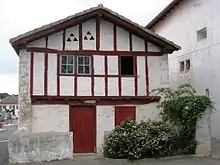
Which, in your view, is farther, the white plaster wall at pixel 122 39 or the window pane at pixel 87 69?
the white plaster wall at pixel 122 39

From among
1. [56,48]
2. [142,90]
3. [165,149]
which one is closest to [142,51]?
[142,90]

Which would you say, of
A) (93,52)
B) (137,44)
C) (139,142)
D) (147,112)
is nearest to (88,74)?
(93,52)

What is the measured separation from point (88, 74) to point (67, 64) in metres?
1.12

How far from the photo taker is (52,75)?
18234 millimetres

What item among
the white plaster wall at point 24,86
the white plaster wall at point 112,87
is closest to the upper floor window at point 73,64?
the white plaster wall at point 112,87

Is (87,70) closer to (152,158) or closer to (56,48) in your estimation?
(56,48)

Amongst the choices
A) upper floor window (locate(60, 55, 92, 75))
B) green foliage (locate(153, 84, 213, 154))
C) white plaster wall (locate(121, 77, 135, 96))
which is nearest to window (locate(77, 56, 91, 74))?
upper floor window (locate(60, 55, 92, 75))

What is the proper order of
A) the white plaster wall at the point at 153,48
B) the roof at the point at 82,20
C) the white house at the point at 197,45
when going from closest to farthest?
the roof at the point at 82,20 → the white house at the point at 197,45 → the white plaster wall at the point at 153,48

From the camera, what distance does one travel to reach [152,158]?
49.8 feet

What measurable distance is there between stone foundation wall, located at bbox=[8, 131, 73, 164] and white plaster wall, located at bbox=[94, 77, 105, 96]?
3.88m

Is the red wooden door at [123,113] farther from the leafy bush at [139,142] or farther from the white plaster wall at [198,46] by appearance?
the white plaster wall at [198,46]

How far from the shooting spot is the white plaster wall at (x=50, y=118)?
18.0 meters

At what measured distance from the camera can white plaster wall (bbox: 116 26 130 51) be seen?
19062 millimetres

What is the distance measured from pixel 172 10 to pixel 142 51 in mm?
6587
